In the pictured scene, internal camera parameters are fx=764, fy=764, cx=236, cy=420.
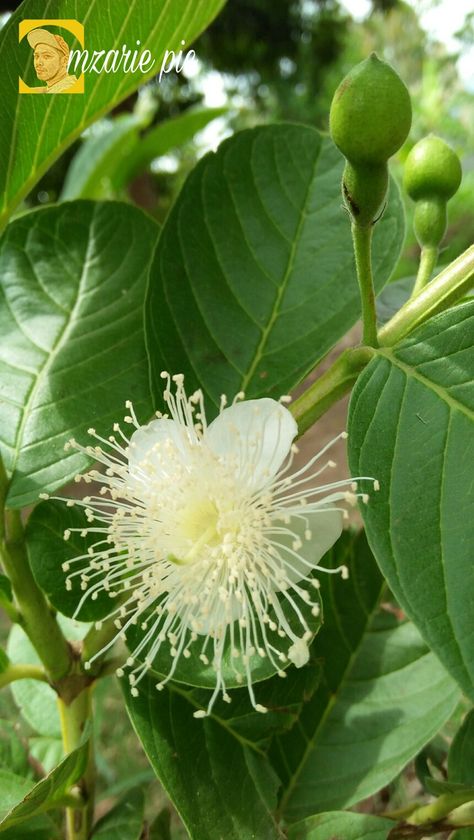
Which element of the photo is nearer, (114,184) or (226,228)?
(226,228)

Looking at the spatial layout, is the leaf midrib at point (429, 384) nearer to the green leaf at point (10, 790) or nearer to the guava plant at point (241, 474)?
the guava plant at point (241, 474)

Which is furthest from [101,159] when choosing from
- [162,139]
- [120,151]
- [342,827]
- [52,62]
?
[342,827]

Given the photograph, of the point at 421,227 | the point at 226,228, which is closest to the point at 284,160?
the point at 226,228

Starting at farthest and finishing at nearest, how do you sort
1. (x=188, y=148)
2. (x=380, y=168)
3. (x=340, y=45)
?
(x=340, y=45) < (x=188, y=148) < (x=380, y=168)

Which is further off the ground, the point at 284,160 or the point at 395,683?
the point at 284,160

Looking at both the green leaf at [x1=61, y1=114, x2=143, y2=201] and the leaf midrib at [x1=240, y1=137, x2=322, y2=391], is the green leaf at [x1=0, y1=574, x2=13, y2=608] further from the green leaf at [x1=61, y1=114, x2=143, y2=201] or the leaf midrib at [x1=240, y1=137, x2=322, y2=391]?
the green leaf at [x1=61, y1=114, x2=143, y2=201]

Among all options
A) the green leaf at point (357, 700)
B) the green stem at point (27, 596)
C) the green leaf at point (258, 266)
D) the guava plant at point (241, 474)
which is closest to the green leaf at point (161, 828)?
the guava plant at point (241, 474)

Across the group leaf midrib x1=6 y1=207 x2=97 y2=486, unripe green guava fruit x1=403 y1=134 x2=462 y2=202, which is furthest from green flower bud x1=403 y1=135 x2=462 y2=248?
leaf midrib x1=6 y1=207 x2=97 y2=486

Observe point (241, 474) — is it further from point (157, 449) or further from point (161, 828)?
point (161, 828)

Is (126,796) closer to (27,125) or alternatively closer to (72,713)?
(72,713)
